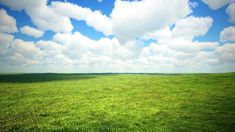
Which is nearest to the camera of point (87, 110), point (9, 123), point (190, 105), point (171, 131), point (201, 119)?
point (171, 131)

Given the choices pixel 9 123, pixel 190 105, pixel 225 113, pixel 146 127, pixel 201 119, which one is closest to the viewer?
pixel 146 127

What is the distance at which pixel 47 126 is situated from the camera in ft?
58.7

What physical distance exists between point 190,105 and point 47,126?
19269 millimetres

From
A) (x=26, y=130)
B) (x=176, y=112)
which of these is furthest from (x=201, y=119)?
(x=26, y=130)

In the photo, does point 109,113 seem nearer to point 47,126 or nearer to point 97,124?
point 97,124

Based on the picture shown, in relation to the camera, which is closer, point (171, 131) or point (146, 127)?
point (171, 131)

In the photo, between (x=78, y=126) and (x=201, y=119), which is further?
(x=201, y=119)

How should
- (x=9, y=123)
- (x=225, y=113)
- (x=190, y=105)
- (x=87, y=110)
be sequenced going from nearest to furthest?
(x=9, y=123), (x=225, y=113), (x=87, y=110), (x=190, y=105)

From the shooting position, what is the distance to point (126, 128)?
17328mm

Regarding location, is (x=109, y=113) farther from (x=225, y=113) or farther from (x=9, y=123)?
(x=225, y=113)

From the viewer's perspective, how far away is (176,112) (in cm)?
2342

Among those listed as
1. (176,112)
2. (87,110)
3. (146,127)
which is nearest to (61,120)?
(87,110)

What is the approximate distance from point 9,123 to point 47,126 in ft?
13.8

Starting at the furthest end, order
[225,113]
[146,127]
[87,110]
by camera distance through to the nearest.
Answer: [87,110] → [225,113] → [146,127]
